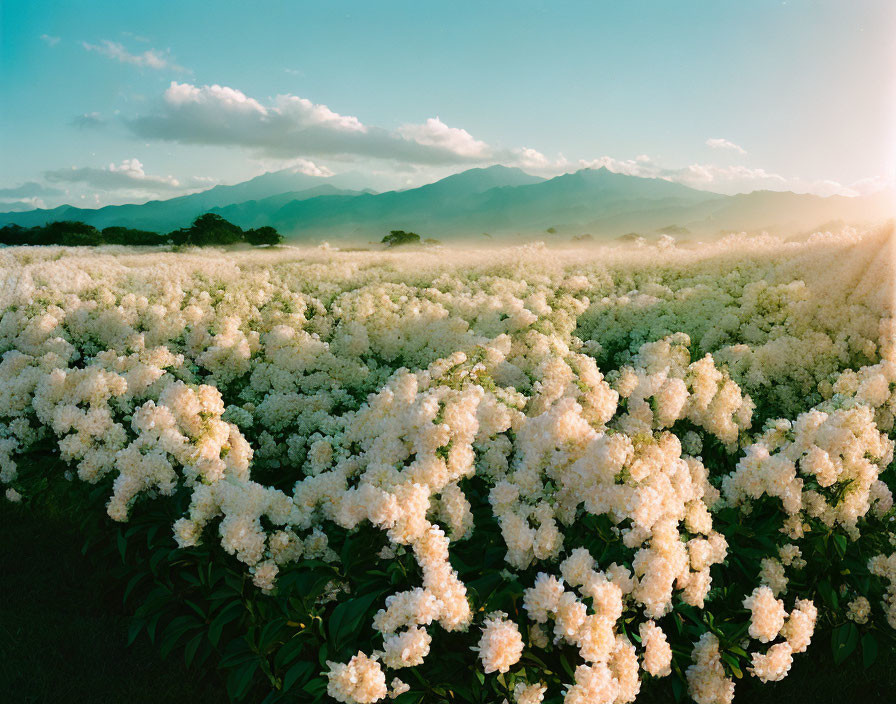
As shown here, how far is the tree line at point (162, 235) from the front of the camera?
3838 cm

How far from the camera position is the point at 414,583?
135 inches

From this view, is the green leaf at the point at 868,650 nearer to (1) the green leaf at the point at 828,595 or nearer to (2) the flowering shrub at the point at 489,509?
(2) the flowering shrub at the point at 489,509

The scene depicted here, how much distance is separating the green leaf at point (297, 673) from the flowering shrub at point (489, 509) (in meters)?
0.01

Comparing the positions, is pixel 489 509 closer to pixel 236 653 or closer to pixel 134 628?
pixel 236 653

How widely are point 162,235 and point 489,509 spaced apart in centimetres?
4281

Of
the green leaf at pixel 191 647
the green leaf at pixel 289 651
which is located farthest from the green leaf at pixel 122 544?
the green leaf at pixel 289 651

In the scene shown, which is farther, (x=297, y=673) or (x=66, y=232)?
(x=66, y=232)

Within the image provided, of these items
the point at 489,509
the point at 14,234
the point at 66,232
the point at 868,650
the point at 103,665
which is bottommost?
the point at 103,665

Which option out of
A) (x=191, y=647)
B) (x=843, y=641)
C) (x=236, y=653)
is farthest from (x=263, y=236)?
(x=843, y=641)

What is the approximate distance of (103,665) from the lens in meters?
4.18

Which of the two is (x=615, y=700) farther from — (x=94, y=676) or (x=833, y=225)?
(x=833, y=225)

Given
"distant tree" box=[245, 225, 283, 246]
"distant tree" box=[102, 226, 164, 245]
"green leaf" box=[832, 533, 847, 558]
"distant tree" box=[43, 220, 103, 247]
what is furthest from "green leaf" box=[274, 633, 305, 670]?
"distant tree" box=[102, 226, 164, 245]

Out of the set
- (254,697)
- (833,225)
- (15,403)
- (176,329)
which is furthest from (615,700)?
(833,225)

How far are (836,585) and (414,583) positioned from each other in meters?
2.82
